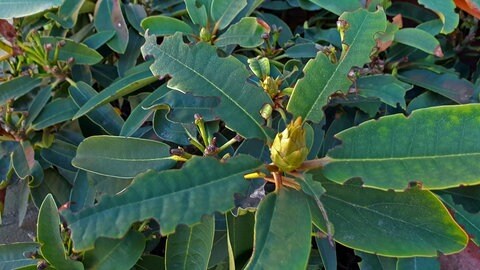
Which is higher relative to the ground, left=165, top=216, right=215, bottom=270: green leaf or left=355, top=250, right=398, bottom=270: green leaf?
left=165, top=216, right=215, bottom=270: green leaf

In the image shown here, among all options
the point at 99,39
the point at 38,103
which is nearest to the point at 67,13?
the point at 99,39

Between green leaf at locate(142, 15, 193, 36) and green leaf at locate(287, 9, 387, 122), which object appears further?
green leaf at locate(142, 15, 193, 36)

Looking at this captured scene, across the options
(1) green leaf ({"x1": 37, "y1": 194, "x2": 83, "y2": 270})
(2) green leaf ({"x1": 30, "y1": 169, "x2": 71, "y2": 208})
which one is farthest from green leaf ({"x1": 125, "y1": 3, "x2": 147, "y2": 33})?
(1) green leaf ({"x1": 37, "y1": 194, "x2": 83, "y2": 270})

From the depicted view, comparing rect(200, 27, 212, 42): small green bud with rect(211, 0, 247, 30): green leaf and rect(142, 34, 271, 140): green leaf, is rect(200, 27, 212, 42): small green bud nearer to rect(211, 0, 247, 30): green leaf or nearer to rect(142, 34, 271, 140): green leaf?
rect(211, 0, 247, 30): green leaf

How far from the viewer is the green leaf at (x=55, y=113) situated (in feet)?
3.52

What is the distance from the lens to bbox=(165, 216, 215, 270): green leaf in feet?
2.67

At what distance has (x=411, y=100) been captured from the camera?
1.06 meters

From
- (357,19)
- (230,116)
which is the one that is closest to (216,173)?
(230,116)

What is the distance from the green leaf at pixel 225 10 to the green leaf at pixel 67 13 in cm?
32

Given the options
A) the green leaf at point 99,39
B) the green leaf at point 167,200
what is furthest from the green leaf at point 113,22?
the green leaf at point 167,200

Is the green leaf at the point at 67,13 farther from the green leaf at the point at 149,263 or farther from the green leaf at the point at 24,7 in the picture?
the green leaf at the point at 149,263

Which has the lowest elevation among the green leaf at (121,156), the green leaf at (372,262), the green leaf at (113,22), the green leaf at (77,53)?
the green leaf at (372,262)

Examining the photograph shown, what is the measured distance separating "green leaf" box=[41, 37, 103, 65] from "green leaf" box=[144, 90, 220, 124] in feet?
0.90

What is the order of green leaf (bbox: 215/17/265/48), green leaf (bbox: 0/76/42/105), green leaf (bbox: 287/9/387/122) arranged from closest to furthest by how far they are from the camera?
1. green leaf (bbox: 287/9/387/122)
2. green leaf (bbox: 215/17/265/48)
3. green leaf (bbox: 0/76/42/105)
